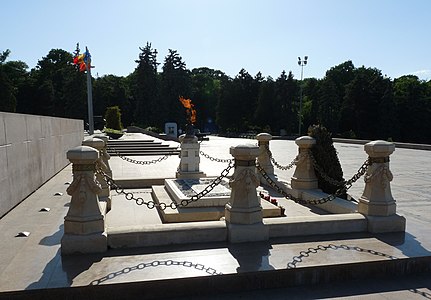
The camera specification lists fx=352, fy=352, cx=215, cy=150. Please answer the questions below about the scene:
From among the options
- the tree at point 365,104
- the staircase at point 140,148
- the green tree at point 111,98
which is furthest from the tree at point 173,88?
the staircase at point 140,148

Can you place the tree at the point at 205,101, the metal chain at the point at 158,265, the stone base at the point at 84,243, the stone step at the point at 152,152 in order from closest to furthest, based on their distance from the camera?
the metal chain at the point at 158,265, the stone base at the point at 84,243, the stone step at the point at 152,152, the tree at the point at 205,101

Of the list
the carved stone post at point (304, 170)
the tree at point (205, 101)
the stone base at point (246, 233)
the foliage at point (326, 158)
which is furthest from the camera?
the tree at point (205, 101)

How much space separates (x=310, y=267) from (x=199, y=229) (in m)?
1.79

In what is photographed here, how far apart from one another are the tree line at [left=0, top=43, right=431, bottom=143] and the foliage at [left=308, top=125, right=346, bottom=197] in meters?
43.1

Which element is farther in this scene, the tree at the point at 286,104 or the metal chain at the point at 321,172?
the tree at the point at 286,104

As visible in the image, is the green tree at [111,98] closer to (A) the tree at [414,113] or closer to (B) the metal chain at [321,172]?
(A) the tree at [414,113]

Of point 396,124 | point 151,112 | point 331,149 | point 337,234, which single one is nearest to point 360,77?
Answer: point 396,124

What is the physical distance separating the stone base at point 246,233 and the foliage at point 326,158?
152 inches

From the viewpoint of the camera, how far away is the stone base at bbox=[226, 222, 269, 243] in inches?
220

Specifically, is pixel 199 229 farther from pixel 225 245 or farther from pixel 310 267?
pixel 310 267

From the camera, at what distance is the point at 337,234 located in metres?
6.13

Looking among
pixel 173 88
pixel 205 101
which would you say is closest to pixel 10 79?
pixel 173 88

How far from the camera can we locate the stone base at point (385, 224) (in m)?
6.18

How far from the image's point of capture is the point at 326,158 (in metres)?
8.90
